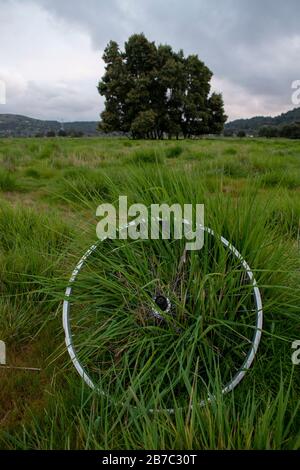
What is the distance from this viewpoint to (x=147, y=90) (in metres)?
31.6

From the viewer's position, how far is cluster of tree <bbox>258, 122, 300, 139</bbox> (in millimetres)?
36625

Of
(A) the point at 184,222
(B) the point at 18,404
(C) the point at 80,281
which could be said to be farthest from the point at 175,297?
(B) the point at 18,404

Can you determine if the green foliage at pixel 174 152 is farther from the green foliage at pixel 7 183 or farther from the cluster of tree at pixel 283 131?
the cluster of tree at pixel 283 131

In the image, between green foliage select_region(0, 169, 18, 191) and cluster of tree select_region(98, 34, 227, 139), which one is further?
cluster of tree select_region(98, 34, 227, 139)

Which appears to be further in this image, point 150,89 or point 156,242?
point 150,89

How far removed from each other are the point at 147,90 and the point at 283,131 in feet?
52.1

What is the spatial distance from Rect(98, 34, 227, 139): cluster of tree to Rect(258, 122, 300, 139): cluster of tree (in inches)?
359

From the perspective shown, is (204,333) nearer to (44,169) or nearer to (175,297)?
(175,297)

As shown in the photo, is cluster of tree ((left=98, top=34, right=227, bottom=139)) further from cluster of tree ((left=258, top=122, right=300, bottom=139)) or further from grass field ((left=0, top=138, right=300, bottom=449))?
grass field ((left=0, top=138, right=300, bottom=449))

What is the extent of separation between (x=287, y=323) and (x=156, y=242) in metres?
0.65

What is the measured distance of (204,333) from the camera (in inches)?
55.0

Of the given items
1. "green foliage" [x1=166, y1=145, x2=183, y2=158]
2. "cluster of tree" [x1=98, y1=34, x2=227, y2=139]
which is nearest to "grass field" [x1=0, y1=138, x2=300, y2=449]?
"green foliage" [x1=166, y1=145, x2=183, y2=158]

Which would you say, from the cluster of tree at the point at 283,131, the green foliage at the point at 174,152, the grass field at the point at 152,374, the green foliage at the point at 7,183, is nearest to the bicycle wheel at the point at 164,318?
the grass field at the point at 152,374

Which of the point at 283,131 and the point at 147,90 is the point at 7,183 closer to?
the point at 147,90
